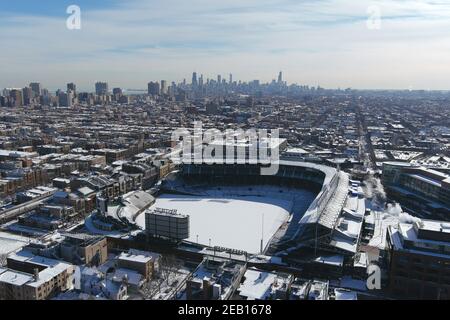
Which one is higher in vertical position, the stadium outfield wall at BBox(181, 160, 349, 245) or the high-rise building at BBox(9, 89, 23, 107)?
the high-rise building at BBox(9, 89, 23, 107)

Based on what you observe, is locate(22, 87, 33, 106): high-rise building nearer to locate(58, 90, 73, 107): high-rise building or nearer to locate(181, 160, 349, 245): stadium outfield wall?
locate(58, 90, 73, 107): high-rise building

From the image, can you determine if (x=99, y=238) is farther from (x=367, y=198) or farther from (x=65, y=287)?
(x=367, y=198)

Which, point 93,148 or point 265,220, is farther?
point 93,148

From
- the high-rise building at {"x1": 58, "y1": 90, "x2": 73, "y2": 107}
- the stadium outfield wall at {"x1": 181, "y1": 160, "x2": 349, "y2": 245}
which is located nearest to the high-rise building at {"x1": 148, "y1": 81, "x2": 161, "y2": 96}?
the high-rise building at {"x1": 58, "y1": 90, "x2": 73, "y2": 107}

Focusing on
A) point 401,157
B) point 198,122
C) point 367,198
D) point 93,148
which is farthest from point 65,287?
point 198,122

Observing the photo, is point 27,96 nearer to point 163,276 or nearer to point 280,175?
point 280,175

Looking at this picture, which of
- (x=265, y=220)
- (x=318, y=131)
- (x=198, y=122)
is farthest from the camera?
(x=198, y=122)

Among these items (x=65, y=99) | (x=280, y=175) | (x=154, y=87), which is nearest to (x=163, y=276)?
(x=280, y=175)
